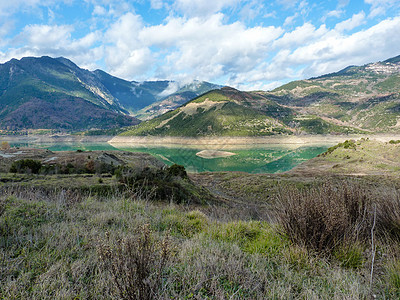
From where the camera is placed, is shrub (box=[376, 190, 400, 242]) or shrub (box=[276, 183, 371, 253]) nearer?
shrub (box=[276, 183, 371, 253])

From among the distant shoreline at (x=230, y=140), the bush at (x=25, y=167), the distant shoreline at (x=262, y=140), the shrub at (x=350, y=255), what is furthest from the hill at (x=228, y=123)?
the shrub at (x=350, y=255)

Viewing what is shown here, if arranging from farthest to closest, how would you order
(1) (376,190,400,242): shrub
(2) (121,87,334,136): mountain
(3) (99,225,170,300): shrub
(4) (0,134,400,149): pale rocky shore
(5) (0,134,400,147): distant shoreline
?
(2) (121,87,334,136): mountain
(5) (0,134,400,147): distant shoreline
(4) (0,134,400,149): pale rocky shore
(1) (376,190,400,242): shrub
(3) (99,225,170,300): shrub

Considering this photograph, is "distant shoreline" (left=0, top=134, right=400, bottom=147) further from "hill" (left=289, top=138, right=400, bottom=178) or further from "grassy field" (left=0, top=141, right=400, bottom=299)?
"grassy field" (left=0, top=141, right=400, bottom=299)

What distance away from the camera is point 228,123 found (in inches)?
5763

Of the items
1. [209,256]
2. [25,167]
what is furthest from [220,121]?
[209,256]

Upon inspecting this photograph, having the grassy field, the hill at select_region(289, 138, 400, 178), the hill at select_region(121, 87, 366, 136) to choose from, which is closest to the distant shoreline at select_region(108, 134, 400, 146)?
the hill at select_region(121, 87, 366, 136)

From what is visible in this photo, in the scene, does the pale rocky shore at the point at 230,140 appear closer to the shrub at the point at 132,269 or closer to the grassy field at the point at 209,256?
the grassy field at the point at 209,256

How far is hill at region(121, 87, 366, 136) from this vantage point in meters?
136

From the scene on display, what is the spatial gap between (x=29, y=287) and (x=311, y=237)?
11.1ft

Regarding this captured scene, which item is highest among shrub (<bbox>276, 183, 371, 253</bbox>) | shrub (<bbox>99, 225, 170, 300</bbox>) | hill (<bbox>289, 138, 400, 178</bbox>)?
shrub (<bbox>99, 225, 170, 300</bbox>)

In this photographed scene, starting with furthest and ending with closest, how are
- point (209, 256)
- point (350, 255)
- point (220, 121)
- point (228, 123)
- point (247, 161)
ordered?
point (220, 121), point (228, 123), point (247, 161), point (350, 255), point (209, 256)

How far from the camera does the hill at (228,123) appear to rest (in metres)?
136

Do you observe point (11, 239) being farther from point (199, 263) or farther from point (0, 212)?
point (199, 263)

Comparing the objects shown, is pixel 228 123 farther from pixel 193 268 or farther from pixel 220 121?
pixel 193 268
